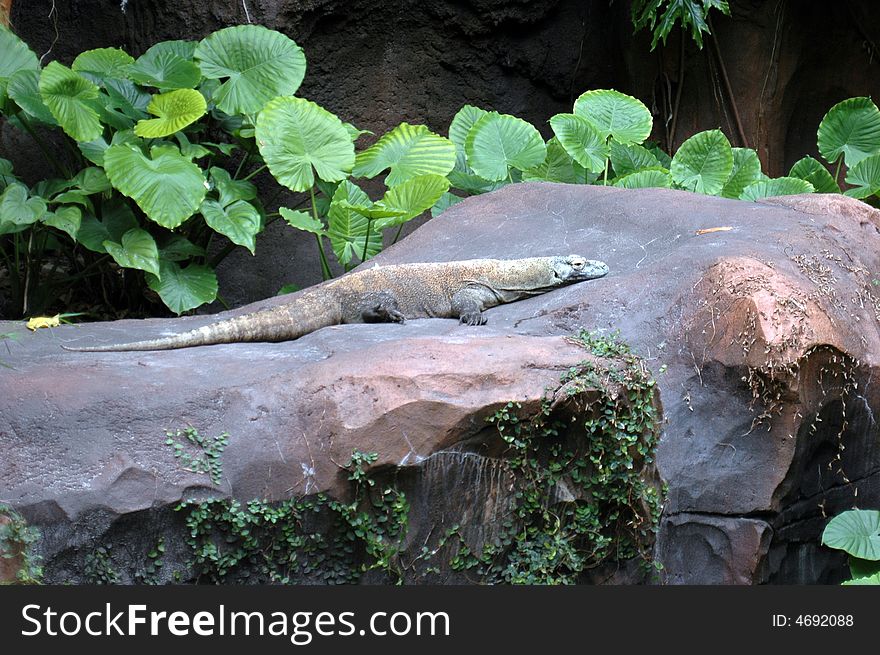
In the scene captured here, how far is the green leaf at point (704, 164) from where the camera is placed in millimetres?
8734

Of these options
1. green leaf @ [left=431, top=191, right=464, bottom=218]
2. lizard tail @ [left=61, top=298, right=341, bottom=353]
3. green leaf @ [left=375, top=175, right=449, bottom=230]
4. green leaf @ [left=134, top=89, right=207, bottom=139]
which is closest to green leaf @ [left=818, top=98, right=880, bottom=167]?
green leaf @ [left=431, top=191, right=464, bottom=218]

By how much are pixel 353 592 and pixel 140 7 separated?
7929 millimetres

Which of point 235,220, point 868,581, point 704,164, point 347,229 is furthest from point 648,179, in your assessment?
point 868,581

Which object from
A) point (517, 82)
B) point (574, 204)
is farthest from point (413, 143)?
point (517, 82)

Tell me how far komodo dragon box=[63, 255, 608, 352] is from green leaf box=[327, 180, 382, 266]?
160cm

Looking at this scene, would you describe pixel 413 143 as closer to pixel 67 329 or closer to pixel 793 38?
pixel 67 329

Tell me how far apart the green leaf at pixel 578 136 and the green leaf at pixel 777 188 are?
4.35ft

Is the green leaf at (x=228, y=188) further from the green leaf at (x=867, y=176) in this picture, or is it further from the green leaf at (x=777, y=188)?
the green leaf at (x=867, y=176)

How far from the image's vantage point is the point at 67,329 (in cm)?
618

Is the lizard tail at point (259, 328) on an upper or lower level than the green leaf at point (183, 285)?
upper

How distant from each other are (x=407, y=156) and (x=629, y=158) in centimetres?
215

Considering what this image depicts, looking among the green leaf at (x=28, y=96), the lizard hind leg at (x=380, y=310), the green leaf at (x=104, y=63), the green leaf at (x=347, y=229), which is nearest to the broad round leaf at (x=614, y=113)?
the green leaf at (x=347, y=229)

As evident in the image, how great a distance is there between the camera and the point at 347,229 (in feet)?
27.5

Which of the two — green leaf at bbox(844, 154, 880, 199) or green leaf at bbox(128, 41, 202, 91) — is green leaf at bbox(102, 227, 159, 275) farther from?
green leaf at bbox(844, 154, 880, 199)
